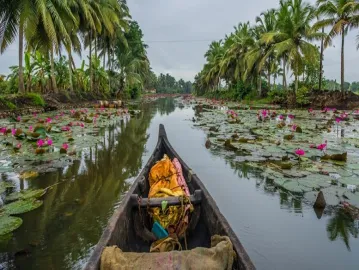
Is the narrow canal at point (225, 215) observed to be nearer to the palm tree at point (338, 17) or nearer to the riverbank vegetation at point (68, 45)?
the riverbank vegetation at point (68, 45)

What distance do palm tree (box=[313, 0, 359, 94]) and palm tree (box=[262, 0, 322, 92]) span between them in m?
1.28

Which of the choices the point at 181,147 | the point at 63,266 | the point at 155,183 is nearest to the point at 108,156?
the point at 181,147

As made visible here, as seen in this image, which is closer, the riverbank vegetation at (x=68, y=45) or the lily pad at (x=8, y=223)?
the lily pad at (x=8, y=223)

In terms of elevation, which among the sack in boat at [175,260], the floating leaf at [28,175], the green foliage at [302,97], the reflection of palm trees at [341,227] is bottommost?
the reflection of palm trees at [341,227]

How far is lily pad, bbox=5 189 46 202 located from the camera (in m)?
3.95

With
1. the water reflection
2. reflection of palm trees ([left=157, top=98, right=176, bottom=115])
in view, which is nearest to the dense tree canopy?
reflection of palm trees ([left=157, top=98, right=176, bottom=115])

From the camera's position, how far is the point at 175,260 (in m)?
1.79

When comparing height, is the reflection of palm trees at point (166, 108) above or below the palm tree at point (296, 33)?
below

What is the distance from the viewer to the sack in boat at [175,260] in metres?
1.74

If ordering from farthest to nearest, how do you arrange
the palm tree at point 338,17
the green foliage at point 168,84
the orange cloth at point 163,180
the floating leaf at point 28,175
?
1. the green foliage at point 168,84
2. the palm tree at point 338,17
3. the floating leaf at point 28,175
4. the orange cloth at point 163,180

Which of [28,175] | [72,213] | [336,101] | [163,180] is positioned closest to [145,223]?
[163,180]

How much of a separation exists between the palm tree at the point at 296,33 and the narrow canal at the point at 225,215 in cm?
1806

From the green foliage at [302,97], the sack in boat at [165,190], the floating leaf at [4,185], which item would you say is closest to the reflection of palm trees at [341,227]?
the sack in boat at [165,190]

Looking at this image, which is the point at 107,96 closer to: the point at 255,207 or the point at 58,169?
the point at 58,169
